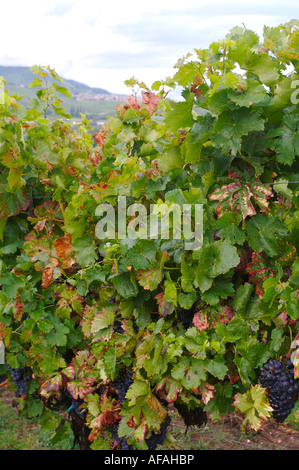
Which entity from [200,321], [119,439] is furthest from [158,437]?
[200,321]

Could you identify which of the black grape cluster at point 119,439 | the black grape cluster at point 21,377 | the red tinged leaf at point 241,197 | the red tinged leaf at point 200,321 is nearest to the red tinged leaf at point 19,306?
the black grape cluster at point 21,377

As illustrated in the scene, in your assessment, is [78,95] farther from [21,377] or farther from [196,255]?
[196,255]

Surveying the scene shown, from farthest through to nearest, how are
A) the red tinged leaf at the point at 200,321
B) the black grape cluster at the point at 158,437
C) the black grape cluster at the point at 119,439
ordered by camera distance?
the black grape cluster at the point at 119,439 → the black grape cluster at the point at 158,437 → the red tinged leaf at the point at 200,321

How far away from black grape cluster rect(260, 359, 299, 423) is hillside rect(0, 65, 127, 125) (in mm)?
69049

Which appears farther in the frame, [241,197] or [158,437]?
[158,437]

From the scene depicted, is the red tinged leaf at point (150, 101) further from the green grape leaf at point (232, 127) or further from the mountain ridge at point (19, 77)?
the mountain ridge at point (19, 77)

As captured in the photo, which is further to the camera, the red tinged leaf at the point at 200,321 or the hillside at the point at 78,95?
A: the hillside at the point at 78,95

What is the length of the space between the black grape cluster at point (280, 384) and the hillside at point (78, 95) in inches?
2718

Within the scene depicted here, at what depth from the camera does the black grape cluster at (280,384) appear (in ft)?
4.92

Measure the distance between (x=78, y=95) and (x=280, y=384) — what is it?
125672mm

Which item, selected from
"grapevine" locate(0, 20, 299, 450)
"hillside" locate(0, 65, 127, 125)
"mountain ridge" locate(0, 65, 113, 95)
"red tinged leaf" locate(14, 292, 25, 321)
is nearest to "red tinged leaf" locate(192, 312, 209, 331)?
"grapevine" locate(0, 20, 299, 450)

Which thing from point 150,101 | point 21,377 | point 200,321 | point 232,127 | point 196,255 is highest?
point 150,101

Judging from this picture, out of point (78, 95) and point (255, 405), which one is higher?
point (78, 95)

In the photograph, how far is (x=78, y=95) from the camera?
12006 centimetres
